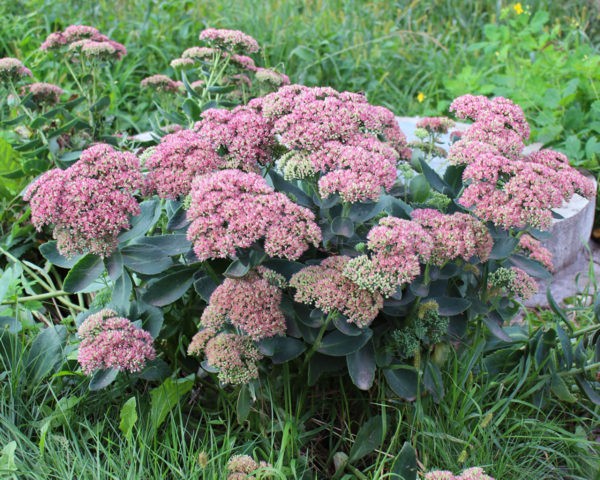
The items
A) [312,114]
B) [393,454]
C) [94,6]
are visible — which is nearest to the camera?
[312,114]

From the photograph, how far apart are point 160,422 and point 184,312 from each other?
372mm

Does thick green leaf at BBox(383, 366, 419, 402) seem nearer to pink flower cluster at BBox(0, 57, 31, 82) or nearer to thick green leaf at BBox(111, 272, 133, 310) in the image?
thick green leaf at BBox(111, 272, 133, 310)

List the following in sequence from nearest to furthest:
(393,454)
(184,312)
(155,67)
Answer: (393,454), (184,312), (155,67)

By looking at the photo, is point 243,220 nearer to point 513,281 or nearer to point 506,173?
point 506,173

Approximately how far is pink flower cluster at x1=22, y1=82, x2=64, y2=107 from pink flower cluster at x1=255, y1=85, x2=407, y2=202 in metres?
1.41

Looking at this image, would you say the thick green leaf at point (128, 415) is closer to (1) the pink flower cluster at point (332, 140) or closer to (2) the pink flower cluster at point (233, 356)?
(2) the pink flower cluster at point (233, 356)

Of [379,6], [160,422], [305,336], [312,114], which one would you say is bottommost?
[379,6]


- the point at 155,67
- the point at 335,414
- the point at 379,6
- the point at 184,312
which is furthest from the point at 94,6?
the point at 335,414

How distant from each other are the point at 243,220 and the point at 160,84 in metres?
1.90

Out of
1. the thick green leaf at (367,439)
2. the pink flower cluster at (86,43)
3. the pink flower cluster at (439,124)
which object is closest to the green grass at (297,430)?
the thick green leaf at (367,439)

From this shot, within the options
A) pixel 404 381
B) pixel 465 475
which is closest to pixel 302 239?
pixel 404 381

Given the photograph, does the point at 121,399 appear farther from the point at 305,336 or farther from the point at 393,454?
the point at 393,454

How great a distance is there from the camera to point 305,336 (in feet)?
6.52

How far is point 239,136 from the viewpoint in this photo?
2.02m
